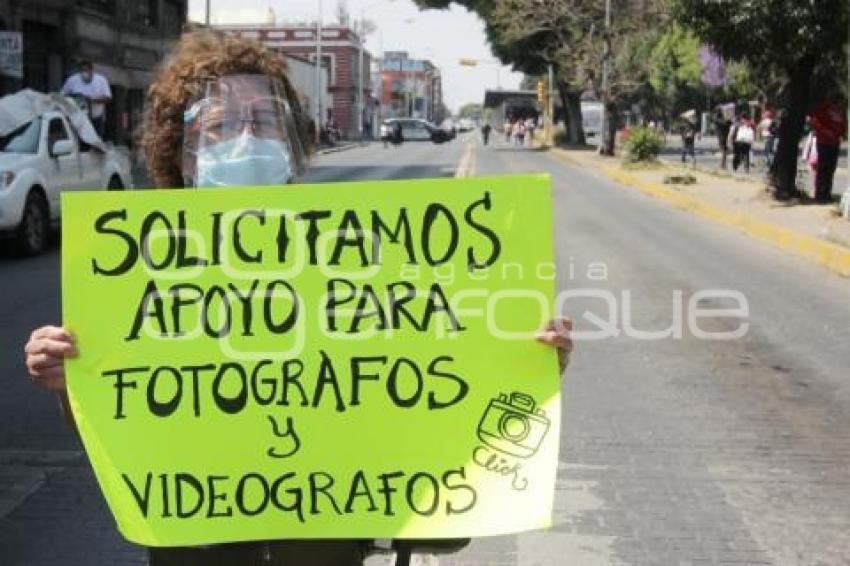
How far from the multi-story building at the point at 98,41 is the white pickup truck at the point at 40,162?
33.4 ft

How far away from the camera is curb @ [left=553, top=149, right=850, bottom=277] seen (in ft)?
39.7

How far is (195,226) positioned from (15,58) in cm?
1892

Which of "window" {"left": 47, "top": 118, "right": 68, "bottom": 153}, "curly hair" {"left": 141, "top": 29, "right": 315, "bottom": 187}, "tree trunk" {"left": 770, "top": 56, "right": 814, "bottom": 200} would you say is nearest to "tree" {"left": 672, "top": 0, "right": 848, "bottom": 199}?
"tree trunk" {"left": 770, "top": 56, "right": 814, "bottom": 200}

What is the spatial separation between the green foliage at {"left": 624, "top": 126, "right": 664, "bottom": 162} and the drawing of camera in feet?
97.0

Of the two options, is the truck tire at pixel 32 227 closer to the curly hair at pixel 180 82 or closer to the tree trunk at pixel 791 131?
the curly hair at pixel 180 82

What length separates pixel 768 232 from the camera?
14750mm

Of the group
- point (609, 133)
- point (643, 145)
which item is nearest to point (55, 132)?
point (643, 145)

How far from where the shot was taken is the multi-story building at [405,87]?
5384 inches

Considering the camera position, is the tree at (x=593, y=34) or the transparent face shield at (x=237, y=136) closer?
the transparent face shield at (x=237, y=136)

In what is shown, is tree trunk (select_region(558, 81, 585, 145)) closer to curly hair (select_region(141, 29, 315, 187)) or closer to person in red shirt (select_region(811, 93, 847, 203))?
person in red shirt (select_region(811, 93, 847, 203))

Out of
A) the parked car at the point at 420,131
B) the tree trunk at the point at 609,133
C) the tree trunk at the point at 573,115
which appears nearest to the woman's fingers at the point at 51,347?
the tree trunk at the point at 609,133

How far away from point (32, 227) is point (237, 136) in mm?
11148

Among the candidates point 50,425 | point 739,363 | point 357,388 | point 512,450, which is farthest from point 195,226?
point 739,363

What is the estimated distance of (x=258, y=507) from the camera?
235cm
